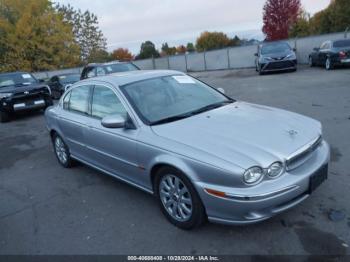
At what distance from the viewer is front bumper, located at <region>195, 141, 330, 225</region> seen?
3062mm

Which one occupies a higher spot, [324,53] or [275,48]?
[275,48]

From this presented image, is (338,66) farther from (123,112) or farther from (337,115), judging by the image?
(123,112)

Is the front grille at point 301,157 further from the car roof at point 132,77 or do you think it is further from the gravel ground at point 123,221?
the car roof at point 132,77

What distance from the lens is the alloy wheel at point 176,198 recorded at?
3551mm

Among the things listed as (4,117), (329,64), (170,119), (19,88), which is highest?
(170,119)

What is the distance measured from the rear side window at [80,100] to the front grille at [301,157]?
298cm

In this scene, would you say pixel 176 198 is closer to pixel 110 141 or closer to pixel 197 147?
pixel 197 147

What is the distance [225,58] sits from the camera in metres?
26.2

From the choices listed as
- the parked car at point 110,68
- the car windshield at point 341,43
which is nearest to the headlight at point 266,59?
the car windshield at point 341,43

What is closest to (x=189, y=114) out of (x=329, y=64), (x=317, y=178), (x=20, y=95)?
(x=317, y=178)

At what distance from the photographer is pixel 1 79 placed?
12.5 meters

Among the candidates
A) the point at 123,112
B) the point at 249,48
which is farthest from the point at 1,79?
the point at 249,48

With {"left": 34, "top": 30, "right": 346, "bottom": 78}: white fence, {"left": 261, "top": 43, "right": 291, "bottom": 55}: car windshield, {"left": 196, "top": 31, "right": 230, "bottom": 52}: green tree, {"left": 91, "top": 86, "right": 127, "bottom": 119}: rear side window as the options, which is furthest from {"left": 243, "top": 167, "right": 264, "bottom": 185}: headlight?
{"left": 196, "top": 31, "right": 230, "bottom": 52}: green tree

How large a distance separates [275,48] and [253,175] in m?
16.2
